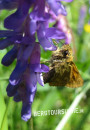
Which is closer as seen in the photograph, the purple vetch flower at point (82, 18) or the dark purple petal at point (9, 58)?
the dark purple petal at point (9, 58)

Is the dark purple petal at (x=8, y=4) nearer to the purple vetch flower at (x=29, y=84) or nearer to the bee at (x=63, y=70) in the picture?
the purple vetch flower at (x=29, y=84)

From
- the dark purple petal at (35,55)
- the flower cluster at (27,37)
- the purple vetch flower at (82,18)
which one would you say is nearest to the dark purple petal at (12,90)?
the flower cluster at (27,37)

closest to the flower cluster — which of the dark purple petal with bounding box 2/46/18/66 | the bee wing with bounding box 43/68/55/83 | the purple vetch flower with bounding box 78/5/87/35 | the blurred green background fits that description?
the dark purple petal with bounding box 2/46/18/66

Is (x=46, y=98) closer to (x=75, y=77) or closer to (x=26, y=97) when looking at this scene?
(x=75, y=77)

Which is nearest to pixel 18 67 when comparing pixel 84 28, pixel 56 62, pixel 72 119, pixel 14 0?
pixel 14 0


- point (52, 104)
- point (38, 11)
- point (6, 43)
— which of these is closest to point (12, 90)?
point (6, 43)

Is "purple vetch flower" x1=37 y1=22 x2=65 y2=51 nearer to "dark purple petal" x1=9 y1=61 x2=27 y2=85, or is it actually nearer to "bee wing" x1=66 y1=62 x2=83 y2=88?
"dark purple petal" x1=9 y1=61 x2=27 y2=85

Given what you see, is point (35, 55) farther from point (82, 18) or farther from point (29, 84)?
point (82, 18)
